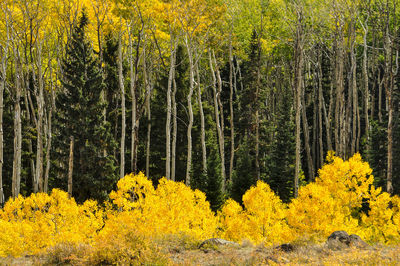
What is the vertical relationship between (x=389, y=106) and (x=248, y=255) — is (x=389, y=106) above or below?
above

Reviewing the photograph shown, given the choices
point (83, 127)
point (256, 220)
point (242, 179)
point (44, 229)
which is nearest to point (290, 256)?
point (256, 220)

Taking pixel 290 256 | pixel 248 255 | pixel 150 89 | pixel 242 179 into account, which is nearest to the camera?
pixel 290 256

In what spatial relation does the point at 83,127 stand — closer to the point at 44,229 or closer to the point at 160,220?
the point at 44,229

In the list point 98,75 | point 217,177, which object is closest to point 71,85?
point 98,75

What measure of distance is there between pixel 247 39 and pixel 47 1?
14846mm

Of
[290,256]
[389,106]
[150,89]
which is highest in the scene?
[150,89]

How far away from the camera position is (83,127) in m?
22.9

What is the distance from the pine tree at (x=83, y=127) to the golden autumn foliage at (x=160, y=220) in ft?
23.1

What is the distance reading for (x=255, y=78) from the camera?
29.2 m

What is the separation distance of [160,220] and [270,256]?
4900 millimetres

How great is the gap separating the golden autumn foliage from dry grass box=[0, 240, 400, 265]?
385 millimetres

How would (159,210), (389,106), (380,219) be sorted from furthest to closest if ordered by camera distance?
(389,106) → (380,219) → (159,210)

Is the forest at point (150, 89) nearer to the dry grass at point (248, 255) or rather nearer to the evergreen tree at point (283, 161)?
the evergreen tree at point (283, 161)

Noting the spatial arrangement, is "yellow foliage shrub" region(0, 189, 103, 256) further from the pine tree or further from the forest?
A: the pine tree
